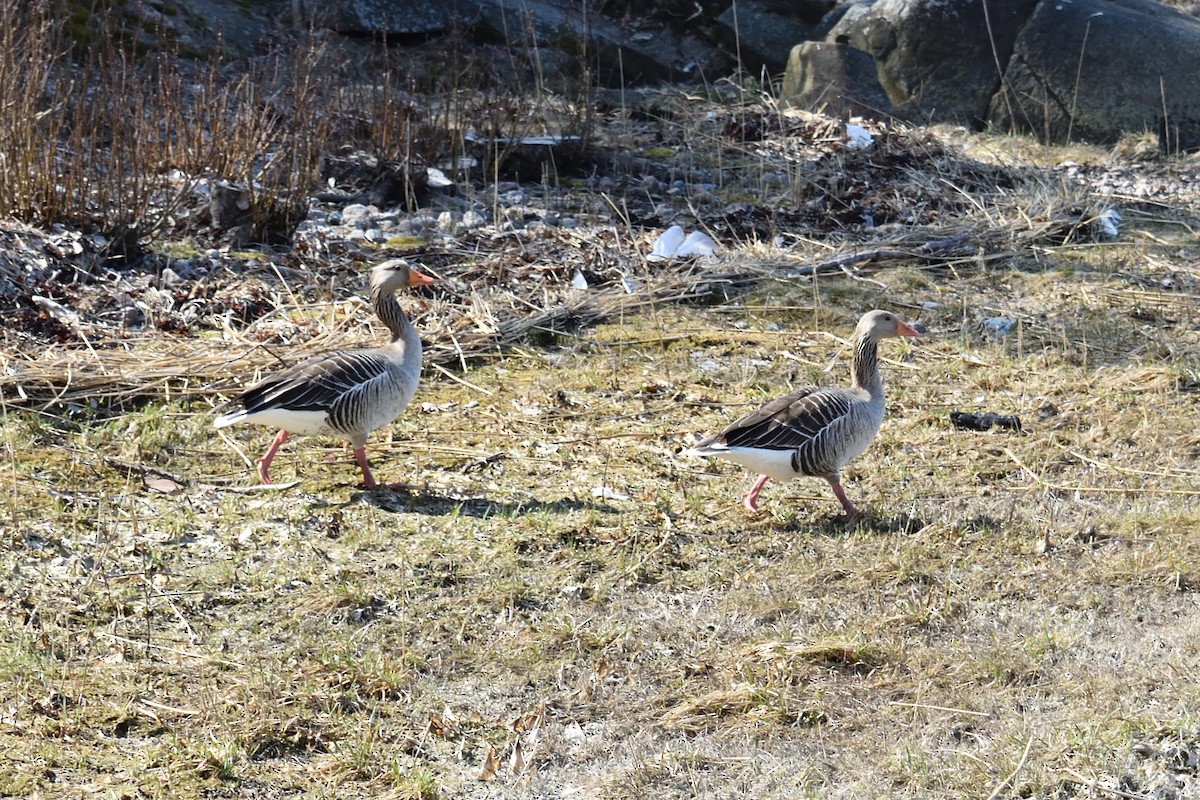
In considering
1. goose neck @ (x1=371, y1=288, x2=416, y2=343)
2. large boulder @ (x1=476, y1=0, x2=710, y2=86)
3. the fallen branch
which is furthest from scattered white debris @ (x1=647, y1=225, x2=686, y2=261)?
large boulder @ (x1=476, y1=0, x2=710, y2=86)

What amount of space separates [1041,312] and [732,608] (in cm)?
485

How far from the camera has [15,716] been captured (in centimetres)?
429

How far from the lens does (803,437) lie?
5.75 meters

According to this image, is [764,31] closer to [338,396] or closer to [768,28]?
[768,28]

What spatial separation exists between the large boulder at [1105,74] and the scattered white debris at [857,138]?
187cm

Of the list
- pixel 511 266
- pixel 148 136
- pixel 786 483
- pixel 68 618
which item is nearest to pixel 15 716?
pixel 68 618

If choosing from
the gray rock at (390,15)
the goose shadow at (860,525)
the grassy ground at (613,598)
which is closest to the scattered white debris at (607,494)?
the grassy ground at (613,598)

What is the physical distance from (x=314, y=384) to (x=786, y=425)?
217 cm

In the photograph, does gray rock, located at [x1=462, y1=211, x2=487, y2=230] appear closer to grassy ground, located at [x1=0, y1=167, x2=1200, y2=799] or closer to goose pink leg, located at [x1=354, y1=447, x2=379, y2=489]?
grassy ground, located at [x1=0, y1=167, x2=1200, y2=799]

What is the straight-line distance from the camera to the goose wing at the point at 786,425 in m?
5.76

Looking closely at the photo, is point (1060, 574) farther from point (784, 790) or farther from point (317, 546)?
point (317, 546)

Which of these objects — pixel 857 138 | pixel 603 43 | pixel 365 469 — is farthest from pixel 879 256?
pixel 603 43

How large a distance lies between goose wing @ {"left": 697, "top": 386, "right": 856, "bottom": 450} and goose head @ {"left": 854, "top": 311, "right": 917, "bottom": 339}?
0.51 metres

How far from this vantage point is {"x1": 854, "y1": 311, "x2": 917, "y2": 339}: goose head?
6.27m
